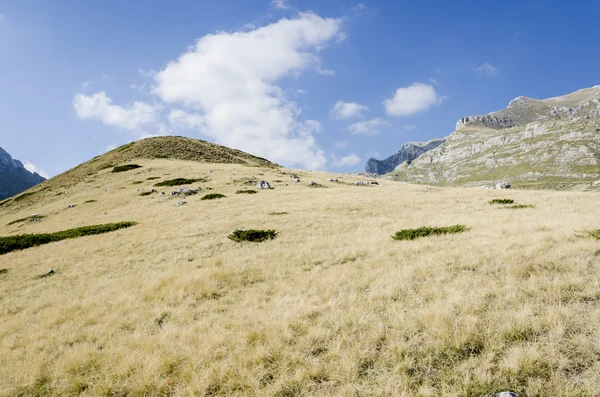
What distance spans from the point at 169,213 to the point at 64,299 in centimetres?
1780

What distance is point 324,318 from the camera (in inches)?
271

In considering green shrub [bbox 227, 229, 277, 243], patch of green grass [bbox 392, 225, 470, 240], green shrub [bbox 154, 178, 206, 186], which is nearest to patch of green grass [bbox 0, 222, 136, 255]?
green shrub [bbox 227, 229, 277, 243]

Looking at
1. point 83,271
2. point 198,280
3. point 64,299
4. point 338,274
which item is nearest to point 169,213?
point 83,271

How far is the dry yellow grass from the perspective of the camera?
4.99 m

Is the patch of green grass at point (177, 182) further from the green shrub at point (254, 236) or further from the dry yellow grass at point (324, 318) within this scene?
the green shrub at point (254, 236)

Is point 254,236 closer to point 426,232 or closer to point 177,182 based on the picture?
point 426,232

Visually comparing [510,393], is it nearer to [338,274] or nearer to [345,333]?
[345,333]

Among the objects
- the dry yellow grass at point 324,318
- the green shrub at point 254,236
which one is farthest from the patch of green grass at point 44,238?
the green shrub at point 254,236

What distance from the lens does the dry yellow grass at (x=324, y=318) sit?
499 centimetres

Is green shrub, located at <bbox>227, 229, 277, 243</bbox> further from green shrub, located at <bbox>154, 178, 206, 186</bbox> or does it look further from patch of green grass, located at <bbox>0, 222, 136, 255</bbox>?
green shrub, located at <bbox>154, 178, 206, 186</bbox>

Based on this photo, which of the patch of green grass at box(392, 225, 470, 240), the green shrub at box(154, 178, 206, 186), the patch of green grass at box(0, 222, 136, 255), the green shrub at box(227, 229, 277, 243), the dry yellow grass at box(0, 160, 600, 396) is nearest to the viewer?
the dry yellow grass at box(0, 160, 600, 396)

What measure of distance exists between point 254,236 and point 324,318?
34.5ft

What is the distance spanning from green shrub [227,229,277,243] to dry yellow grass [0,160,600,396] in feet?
3.14

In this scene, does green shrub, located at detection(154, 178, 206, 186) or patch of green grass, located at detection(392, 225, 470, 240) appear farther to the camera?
green shrub, located at detection(154, 178, 206, 186)
